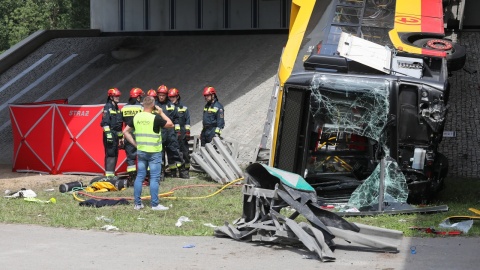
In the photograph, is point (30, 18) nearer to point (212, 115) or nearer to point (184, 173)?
point (212, 115)

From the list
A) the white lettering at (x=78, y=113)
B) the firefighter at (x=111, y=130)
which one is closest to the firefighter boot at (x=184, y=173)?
the firefighter at (x=111, y=130)

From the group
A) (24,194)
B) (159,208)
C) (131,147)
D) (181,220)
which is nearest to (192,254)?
(181,220)

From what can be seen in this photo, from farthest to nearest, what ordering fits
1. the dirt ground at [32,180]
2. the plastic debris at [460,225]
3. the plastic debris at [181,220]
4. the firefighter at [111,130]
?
the dirt ground at [32,180], the firefighter at [111,130], the plastic debris at [181,220], the plastic debris at [460,225]

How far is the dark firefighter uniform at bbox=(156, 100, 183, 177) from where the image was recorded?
692 inches

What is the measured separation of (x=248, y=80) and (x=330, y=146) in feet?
35.3

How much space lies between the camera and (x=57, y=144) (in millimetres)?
18969

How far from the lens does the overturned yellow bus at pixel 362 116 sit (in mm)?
13047

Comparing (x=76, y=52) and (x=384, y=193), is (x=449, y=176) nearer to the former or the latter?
(x=384, y=193)

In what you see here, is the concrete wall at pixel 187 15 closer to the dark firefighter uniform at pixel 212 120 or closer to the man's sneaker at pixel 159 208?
the dark firefighter uniform at pixel 212 120

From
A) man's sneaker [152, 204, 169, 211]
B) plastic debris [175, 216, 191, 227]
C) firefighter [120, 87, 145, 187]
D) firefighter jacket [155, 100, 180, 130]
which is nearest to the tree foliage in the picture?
firefighter jacket [155, 100, 180, 130]

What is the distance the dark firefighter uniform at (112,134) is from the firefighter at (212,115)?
216 centimetres

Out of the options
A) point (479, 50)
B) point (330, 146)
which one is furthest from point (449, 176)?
point (479, 50)

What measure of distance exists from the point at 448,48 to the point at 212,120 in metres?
5.44

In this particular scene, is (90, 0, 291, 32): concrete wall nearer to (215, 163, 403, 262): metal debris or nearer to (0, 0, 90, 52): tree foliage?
(0, 0, 90, 52): tree foliage
